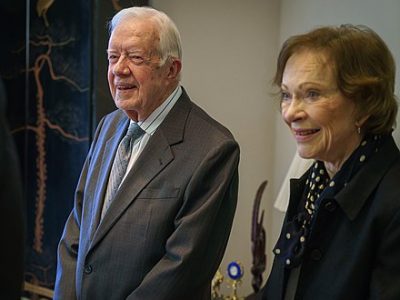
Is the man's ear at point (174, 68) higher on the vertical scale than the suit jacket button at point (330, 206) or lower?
higher

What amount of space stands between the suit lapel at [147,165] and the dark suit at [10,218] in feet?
2.87

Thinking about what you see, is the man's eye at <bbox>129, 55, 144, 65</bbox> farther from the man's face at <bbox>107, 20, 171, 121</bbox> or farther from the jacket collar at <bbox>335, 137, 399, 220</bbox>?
the jacket collar at <bbox>335, 137, 399, 220</bbox>

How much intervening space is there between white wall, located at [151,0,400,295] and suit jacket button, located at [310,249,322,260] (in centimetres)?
152

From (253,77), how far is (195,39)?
1.19 ft

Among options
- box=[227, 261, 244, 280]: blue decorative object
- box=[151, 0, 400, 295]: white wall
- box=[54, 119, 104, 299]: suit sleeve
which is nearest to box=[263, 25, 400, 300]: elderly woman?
box=[54, 119, 104, 299]: suit sleeve

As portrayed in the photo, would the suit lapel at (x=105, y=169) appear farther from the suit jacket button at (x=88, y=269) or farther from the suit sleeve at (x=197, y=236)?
the suit sleeve at (x=197, y=236)

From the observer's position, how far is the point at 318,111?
4.46 feet

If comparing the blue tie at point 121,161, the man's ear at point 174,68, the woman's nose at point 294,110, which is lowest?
the blue tie at point 121,161

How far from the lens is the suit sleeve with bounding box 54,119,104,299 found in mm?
1784

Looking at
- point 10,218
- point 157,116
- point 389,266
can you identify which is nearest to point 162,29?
point 157,116

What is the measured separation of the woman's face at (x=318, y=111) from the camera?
4.44ft

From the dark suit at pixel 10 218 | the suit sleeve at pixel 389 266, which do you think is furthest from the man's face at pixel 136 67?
the dark suit at pixel 10 218

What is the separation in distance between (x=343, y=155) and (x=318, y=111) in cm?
14

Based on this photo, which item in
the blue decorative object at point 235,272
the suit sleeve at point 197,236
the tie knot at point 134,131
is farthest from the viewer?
the blue decorative object at point 235,272
